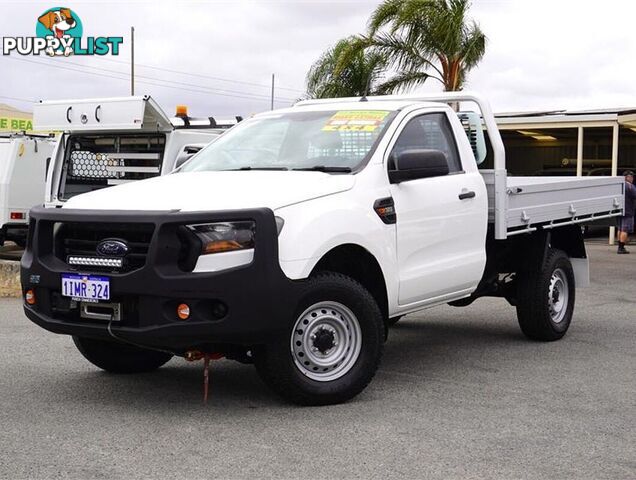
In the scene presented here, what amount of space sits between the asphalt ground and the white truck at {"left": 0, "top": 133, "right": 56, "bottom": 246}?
684 cm

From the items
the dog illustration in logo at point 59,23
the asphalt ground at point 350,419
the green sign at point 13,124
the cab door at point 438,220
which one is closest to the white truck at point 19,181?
the asphalt ground at point 350,419

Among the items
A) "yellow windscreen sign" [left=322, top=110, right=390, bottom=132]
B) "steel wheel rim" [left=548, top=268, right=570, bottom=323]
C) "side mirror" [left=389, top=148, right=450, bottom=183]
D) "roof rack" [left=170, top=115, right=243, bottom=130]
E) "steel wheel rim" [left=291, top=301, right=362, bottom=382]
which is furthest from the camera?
"roof rack" [left=170, top=115, right=243, bottom=130]

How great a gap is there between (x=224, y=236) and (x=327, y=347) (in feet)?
3.30

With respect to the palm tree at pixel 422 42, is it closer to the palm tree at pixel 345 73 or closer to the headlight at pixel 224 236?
the palm tree at pixel 345 73

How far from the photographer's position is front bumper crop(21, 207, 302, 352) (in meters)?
5.40

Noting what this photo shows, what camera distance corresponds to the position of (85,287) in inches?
223

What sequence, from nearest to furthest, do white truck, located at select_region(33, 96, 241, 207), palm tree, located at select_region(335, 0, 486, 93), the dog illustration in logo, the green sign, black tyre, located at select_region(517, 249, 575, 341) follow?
black tyre, located at select_region(517, 249, 575, 341) < white truck, located at select_region(33, 96, 241, 207) < palm tree, located at select_region(335, 0, 486, 93) < the green sign < the dog illustration in logo

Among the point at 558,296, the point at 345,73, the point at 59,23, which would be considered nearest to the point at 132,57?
the point at 59,23

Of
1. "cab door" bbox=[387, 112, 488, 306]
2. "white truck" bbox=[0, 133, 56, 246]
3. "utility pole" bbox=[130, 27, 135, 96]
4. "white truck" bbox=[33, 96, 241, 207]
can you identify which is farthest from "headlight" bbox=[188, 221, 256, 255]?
"utility pole" bbox=[130, 27, 135, 96]

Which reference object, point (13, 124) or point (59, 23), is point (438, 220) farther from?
point (59, 23)

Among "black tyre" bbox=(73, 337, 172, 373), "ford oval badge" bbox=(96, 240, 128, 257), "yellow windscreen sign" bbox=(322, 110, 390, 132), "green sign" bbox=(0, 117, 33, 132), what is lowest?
"black tyre" bbox=(73, 337, 172, 373)

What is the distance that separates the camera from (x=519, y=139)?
98.5 feet

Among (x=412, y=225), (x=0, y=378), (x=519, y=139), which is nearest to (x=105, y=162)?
(x=0, y=378)

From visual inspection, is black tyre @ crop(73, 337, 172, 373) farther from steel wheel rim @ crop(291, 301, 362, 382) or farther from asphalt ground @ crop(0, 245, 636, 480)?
steel wheel rim @ crop(291, 301, 362, 382)
